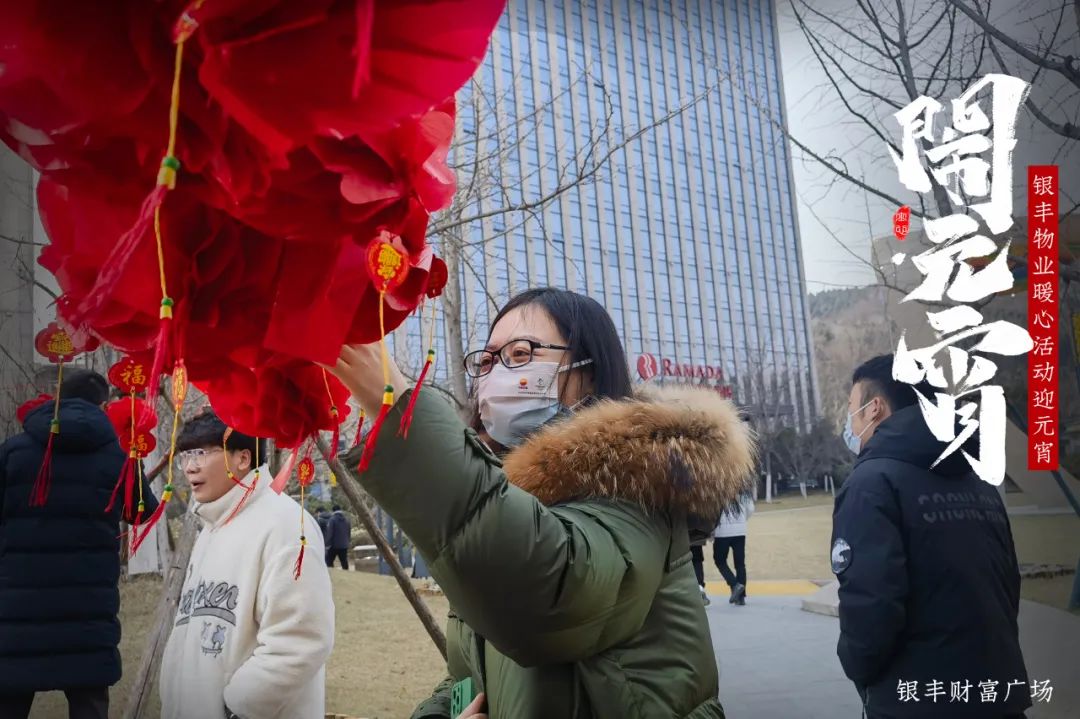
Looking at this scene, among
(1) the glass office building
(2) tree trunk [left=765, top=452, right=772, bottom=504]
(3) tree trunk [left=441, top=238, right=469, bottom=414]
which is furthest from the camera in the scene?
(3) tree trunk [left=441, top=238, right=469, bottom=414]

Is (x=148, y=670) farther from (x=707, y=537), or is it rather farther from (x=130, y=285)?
(x=130, y=285)

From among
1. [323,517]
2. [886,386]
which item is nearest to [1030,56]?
[886,386]

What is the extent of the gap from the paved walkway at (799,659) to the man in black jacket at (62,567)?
176 centimetres

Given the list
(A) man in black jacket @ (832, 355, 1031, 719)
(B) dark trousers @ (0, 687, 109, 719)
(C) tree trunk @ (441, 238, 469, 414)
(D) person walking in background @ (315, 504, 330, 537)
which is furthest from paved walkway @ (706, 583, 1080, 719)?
(D) person walking in background @ (315, 504, 330, 537)

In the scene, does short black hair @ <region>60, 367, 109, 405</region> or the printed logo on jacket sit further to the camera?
short black hair @ <region>60, 367, 109, 405</region>

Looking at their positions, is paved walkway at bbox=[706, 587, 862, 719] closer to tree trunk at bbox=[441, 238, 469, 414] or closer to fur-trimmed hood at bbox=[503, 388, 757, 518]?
tree trunk at bbox=[441, 238, 469, 414]

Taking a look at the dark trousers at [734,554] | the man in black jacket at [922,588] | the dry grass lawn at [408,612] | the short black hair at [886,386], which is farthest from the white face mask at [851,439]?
the dark trousers at [734,554]

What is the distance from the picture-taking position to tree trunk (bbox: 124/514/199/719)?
2.18m

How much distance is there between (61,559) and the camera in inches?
70.5

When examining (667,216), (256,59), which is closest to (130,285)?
(256,59)

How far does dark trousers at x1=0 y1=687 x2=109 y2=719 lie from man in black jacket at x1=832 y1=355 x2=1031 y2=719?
5.64ft

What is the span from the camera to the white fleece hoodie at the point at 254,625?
1.43 metres

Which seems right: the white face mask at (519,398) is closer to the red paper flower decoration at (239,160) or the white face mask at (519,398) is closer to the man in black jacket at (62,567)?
the red paper flower decoration at (239,160)

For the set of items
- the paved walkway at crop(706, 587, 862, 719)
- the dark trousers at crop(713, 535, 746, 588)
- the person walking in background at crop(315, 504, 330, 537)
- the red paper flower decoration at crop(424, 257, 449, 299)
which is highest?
the red paper flower decoration at crop(424, 257, 449, 299)
